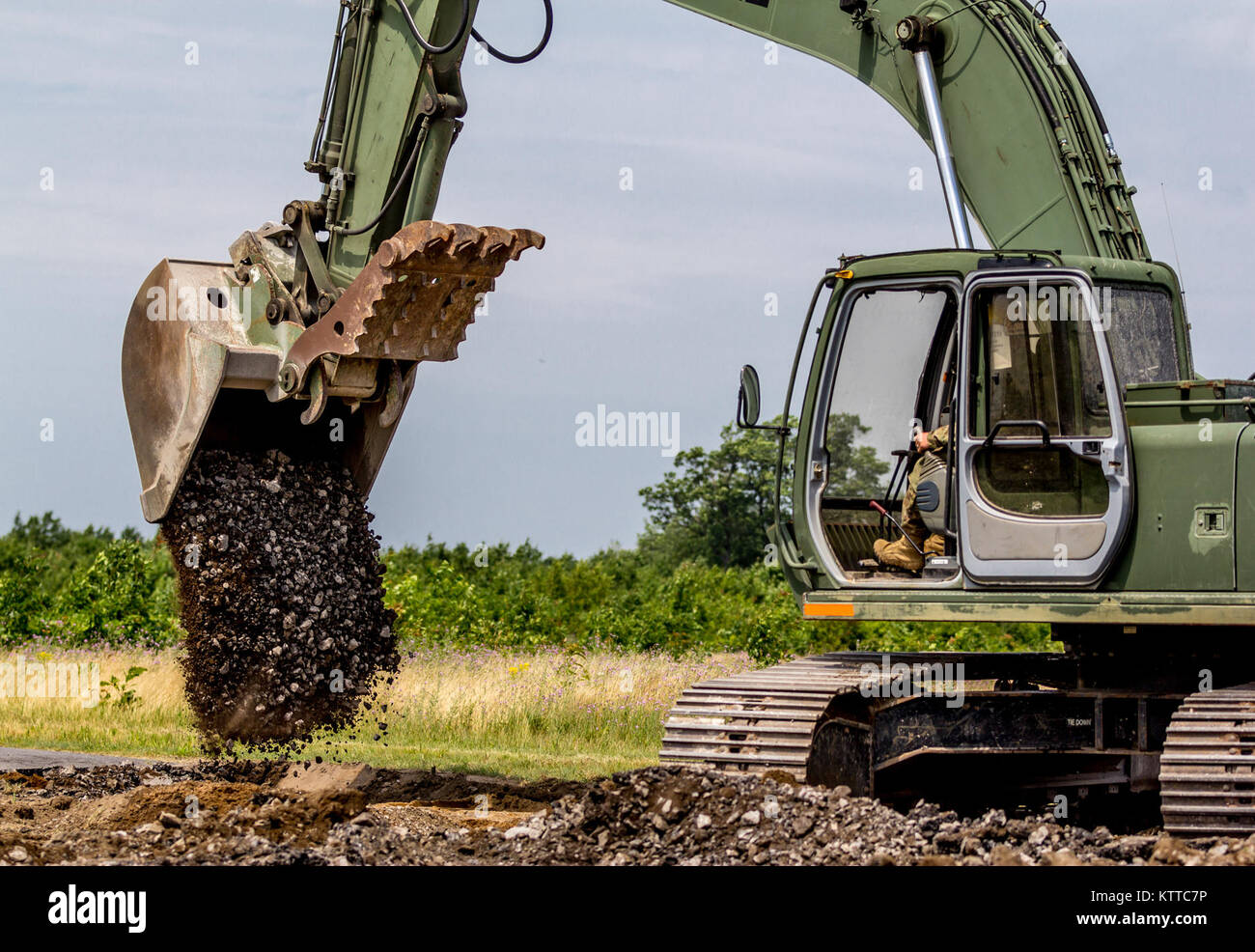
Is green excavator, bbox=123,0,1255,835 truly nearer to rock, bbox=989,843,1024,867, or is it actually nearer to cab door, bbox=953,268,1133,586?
cab door, bbox=953,268,1133,586

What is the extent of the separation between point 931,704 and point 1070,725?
69 centimetres

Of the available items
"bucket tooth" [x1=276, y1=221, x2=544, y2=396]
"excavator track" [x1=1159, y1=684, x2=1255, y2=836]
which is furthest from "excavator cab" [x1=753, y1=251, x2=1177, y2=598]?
"bucket tooth" [x1=276, y1=221, x2=544, y2=396]

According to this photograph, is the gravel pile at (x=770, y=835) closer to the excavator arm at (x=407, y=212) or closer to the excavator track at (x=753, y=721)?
the excavator track at (x=753, y=721)

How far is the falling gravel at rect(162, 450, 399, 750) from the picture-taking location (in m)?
8.68

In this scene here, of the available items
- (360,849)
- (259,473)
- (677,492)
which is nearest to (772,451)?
(677,492)

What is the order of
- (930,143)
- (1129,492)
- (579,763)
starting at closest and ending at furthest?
(1129,492), (930,143), (579,763)

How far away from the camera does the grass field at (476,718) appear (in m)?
12.6

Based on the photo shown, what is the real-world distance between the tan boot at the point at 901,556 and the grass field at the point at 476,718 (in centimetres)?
476

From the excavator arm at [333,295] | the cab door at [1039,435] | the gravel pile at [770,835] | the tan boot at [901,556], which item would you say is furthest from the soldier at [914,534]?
the excavator arm at [333,295]

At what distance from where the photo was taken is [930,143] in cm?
852

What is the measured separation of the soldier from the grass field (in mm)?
4802

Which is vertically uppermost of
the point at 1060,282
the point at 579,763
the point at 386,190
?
the point at 386,190

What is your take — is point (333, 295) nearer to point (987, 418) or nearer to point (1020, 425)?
point (987, 418)
